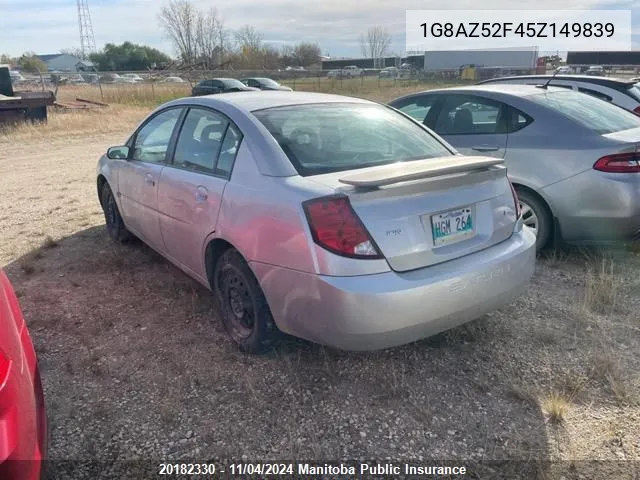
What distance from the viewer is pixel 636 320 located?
11.3 ft

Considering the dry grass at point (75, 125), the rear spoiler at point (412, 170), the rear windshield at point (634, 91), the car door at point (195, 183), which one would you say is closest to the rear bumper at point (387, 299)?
the rear spoiler at point (412, 170)

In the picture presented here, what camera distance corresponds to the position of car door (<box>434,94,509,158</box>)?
4.62 meters

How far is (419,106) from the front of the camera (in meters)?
5.56

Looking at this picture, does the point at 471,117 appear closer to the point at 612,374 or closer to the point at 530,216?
the point at 530,216

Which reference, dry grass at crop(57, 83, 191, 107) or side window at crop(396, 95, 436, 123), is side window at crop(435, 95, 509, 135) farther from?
dry grass at crop(57, 83, 191, 107)

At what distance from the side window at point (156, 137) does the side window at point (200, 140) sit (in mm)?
227

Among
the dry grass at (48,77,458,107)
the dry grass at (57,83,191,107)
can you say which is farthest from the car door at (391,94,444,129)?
the dry grass at (57,83,191,107)

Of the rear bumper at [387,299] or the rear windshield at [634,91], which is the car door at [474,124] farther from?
the rear windshield at [634,91]

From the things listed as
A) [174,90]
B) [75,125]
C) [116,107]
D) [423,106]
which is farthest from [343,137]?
[174,90]

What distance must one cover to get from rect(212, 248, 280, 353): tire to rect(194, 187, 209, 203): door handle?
14.8 inches

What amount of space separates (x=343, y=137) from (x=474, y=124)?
2267 mm

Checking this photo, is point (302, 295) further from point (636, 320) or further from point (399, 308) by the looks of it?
point (636, 320)

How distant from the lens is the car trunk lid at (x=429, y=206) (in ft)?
7.89

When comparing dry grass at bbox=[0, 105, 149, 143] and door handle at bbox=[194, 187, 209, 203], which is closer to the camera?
door handle at bbox=[194, 187, 209, 203]
